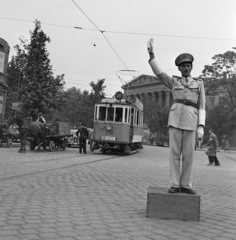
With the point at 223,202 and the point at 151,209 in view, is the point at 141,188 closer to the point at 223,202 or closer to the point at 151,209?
the point at 223,202

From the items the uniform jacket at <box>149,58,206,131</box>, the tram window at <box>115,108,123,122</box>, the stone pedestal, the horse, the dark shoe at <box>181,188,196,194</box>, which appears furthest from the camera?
the tram window at <box>115,108,123,122</box>

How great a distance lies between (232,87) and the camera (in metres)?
42.4

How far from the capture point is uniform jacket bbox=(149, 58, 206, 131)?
4988 mm

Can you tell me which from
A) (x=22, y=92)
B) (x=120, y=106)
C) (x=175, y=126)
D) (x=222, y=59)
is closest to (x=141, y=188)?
(x=175, y=126)

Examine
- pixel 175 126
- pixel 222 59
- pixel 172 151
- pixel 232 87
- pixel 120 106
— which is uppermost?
pixel 222 59

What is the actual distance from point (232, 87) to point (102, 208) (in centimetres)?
3979

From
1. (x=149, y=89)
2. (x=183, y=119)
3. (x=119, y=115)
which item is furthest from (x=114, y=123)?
(x=149, y=89)

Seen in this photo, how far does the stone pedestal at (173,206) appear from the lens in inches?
185

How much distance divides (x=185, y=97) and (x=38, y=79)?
73.7 ft

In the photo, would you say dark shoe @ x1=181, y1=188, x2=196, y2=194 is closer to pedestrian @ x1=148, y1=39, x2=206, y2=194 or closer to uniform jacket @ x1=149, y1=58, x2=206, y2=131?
pedestrian @ x1=148, y1=39, x2=206, y2=194

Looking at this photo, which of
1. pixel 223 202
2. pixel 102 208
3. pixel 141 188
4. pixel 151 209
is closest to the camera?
pixel 151 209

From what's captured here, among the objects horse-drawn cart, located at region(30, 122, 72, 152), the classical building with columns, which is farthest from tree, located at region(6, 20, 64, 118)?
the classical building with columns

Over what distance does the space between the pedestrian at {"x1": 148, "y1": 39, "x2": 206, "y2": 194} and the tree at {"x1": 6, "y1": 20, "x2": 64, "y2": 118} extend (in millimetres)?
21893

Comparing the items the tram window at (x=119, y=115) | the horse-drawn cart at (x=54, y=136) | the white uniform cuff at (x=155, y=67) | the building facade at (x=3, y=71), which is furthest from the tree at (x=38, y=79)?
the white uniform cuff at (x=155, y=67)
